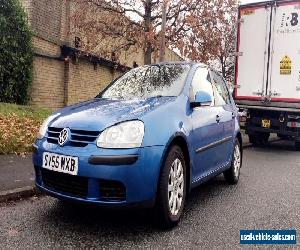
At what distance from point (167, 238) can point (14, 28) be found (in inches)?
344

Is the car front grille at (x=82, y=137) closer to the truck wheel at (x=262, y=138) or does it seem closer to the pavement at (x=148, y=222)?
the pavement at (x=148, y=222)

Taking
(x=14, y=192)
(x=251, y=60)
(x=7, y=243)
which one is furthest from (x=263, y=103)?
(x=7, y=243)

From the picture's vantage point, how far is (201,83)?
5246mm

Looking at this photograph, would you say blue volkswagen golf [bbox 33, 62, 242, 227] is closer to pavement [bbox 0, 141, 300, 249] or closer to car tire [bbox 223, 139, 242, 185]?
pavement [bbox 0, 141, 300, 249]

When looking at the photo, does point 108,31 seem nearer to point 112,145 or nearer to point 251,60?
point 251,60

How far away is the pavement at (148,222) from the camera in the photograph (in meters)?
3.67

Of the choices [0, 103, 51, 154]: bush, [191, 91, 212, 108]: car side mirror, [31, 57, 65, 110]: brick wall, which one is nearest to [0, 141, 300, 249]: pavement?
[191, 91, 212, 108]: car side mirror

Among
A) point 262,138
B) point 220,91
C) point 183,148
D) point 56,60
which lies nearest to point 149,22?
point 56,60

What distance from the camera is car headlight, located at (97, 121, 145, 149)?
12.1 feet

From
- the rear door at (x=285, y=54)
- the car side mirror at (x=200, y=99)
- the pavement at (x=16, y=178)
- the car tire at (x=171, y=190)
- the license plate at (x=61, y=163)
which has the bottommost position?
the pavement at (x=16, y=178)

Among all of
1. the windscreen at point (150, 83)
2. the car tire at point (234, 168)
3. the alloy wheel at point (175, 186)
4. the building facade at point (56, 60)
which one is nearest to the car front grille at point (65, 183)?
the alloy wheel at point (175, 186)

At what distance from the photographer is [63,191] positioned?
3863 millimetres

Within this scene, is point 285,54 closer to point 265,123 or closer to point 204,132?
point 265,123

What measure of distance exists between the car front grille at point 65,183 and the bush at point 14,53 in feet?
24.0
